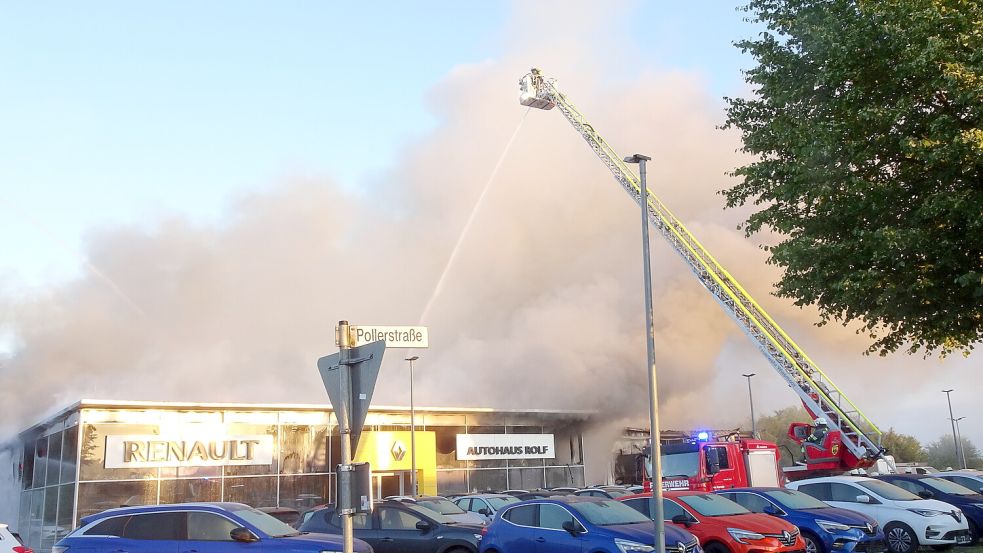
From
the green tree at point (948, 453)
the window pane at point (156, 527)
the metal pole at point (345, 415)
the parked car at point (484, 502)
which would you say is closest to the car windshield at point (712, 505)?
the parked car at point (484, 502)

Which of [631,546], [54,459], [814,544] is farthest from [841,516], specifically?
[54,459]

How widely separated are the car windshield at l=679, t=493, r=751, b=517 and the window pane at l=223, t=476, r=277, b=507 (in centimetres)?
2289

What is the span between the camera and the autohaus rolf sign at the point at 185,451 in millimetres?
32062

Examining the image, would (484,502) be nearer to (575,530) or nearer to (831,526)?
(575,530)

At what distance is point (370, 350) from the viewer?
6949 mm

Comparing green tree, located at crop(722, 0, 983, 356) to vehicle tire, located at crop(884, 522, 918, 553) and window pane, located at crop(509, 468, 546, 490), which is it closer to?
vehicle tire, located at crop(884, 522, 918, 553)

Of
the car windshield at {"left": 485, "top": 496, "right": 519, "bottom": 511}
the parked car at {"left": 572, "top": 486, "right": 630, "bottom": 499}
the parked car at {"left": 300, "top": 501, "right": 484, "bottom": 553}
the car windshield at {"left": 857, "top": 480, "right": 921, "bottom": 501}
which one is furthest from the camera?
the parked car at {"left": 572, "top": 486, "right": 630, "bottom": 499}

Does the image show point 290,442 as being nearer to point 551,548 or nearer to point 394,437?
point 394,437

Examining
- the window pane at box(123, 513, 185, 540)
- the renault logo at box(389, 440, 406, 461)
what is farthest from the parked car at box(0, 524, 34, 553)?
the renault logo at box(389, 440, 406, 461)

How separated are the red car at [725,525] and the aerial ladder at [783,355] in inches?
423

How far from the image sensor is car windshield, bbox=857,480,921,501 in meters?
17.1

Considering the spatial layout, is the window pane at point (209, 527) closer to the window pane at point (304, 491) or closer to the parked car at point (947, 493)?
the parked car at point (947, 493)

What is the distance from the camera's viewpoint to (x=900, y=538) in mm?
16391

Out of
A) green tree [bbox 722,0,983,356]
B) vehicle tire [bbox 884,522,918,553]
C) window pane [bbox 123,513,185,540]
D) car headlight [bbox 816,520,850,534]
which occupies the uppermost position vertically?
green tree [bbox 722,0,983,356]
